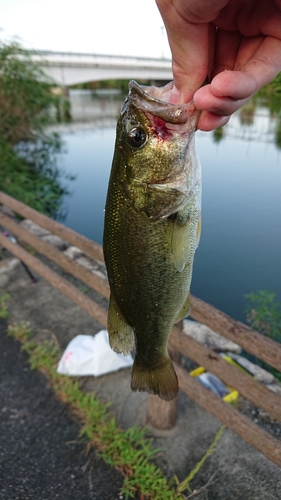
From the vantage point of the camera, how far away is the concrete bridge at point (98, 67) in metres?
21.0

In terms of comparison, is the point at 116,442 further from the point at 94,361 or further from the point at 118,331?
the point at 118,331

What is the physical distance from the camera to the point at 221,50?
1.37 m

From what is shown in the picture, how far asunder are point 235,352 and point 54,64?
67.9ft

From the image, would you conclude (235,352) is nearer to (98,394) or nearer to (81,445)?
(98,394)

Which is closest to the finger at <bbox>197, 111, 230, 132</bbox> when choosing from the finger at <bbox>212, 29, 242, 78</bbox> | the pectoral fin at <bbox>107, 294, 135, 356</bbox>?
the finger at <bbox>212, 29, 242, 78</bbox>

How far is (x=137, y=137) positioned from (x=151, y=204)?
0.78ft

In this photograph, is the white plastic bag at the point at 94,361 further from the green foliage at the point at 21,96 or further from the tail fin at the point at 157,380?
the green foliage at the point at 21,96

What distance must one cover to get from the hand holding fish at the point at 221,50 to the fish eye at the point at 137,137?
16 cm

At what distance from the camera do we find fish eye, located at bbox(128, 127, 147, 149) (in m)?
1.29

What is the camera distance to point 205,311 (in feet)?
Answer: 7.70

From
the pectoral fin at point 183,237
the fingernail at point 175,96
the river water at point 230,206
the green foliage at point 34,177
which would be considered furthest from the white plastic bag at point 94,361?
the green foliage at point 34,177

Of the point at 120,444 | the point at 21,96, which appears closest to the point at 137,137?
the point at 120,444

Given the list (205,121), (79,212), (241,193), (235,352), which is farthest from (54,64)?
(205,121)

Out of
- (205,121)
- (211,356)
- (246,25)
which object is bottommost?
(211,356)
